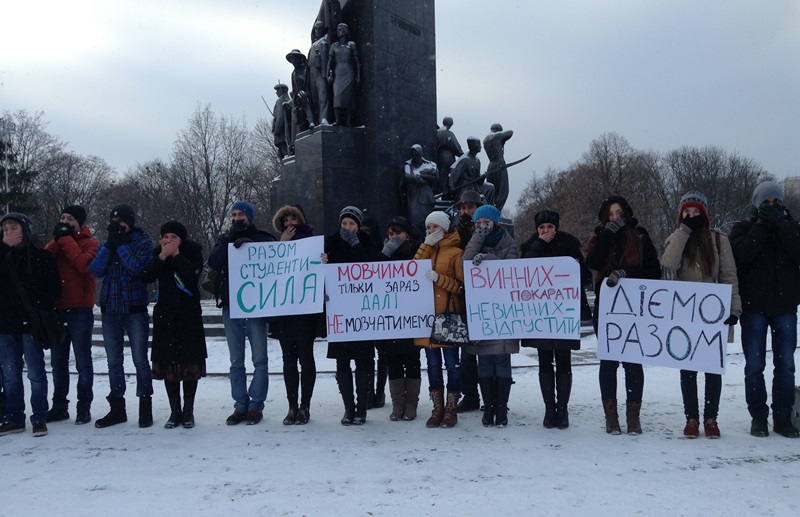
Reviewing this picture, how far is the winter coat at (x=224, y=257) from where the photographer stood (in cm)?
584

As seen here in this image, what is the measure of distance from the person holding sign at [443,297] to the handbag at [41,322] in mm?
3139

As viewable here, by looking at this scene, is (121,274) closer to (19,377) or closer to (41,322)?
(41,322)

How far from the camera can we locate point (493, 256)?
215 inches

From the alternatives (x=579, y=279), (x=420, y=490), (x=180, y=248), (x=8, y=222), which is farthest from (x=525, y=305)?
(x=8, y=222)

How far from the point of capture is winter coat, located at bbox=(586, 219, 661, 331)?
16.8ft

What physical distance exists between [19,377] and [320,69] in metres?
8.07

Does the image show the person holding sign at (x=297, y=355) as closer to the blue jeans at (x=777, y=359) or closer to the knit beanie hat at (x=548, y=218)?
the knit beanie hat at (x=548, y=218)

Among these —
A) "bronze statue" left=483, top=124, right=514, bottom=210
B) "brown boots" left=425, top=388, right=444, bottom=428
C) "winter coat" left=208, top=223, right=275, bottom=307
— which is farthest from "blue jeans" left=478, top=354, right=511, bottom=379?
"bronze statue" left=483, top=124, right=514, bottom=210

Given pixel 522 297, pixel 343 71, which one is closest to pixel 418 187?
pixel 343 71

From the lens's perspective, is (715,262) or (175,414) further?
(175,414)

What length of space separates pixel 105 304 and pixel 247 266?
1.26 meters

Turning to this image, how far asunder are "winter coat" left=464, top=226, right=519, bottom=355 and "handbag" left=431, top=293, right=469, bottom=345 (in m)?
0.13

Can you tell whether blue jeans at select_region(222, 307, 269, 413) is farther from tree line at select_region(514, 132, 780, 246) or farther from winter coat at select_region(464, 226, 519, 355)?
tree line at select_region(514, 132, 780, 246)

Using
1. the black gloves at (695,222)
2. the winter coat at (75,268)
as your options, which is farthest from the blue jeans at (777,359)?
the winter coat at (75,268)
